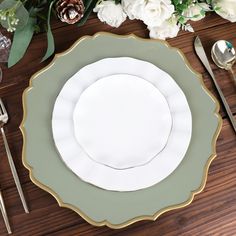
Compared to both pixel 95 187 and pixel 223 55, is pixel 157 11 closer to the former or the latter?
pixel 223 55

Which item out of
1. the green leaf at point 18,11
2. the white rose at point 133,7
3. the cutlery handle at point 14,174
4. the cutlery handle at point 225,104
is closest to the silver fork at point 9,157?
the cutlery handle at point 14,174

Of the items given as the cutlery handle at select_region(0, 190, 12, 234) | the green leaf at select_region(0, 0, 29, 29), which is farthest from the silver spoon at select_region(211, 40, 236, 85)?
the cutlery handle at select_region(0, 190, 12, 234)

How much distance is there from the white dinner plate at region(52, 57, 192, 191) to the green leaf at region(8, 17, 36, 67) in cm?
10

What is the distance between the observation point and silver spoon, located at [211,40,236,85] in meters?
0.74

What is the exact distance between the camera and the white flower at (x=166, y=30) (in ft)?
2.32

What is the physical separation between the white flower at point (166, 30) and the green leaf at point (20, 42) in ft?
0.69

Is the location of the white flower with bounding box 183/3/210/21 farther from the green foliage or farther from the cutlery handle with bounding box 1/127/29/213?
the cutlery handle with bounding box 1/127/29/213

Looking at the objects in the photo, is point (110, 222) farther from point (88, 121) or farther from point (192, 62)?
point (192, 62)

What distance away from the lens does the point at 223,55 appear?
74 centimetres

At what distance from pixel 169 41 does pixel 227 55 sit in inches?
4.3

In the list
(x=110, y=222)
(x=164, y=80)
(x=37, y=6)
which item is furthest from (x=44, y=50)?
(x=110, y=222)

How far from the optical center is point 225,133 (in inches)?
27.8

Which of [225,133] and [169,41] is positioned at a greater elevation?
[169,41]

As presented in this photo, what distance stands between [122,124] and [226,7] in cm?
28
